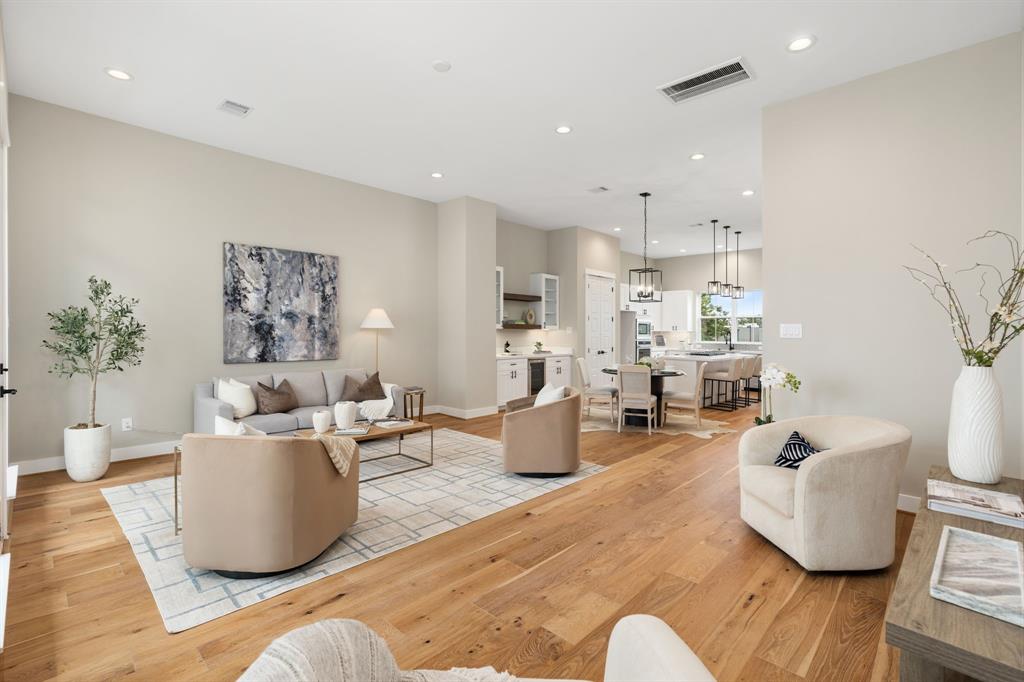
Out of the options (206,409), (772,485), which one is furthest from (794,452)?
(206,409)

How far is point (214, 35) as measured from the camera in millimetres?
3188

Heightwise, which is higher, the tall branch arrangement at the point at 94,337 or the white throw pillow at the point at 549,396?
the tall branch arrangement at the point at 94,337

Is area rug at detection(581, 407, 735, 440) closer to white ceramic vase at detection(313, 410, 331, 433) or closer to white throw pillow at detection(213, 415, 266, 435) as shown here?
white ceramic vase at detection(313, 410, 331, 433)

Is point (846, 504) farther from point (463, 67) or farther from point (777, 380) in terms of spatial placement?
point (463, 67)

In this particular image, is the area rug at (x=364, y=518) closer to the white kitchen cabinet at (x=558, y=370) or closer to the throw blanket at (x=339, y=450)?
the throw blanket at (x=339, y=450)

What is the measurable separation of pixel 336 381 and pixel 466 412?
77.0 inches

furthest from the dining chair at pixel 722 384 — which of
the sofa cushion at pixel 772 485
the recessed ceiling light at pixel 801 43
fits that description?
the recessed ceiling light at pixel 801 43

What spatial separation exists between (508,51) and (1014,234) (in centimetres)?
343

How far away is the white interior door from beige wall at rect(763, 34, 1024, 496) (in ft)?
17.1

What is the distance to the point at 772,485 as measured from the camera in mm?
2732

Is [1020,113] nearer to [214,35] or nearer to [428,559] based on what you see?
[428,559]

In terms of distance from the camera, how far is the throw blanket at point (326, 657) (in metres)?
0.66

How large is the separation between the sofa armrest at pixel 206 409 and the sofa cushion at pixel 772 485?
13.9 ft

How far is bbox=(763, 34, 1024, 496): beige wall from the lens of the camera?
10.3 feet
